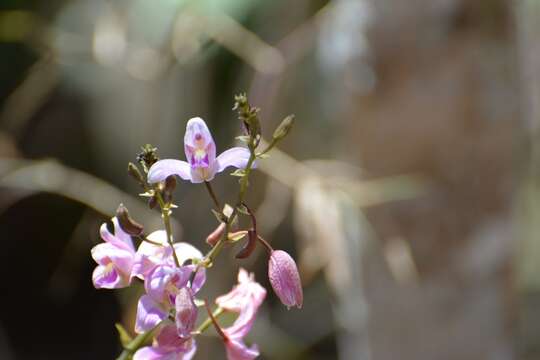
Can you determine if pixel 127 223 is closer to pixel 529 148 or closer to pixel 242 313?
pixel 242 313

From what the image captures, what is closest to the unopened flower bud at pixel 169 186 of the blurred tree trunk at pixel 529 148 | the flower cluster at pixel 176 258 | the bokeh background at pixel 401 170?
the flower cluster at pixel 176 258

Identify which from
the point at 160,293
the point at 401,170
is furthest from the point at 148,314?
the point at 401,170

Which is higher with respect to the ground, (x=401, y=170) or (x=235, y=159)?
(x=235, y=159)

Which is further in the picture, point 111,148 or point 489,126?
point 111,148

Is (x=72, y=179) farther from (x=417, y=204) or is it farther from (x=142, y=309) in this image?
(x=142, y=309)

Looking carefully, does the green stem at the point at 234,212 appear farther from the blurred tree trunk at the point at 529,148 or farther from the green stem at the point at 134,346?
the blurred tree trunk at the point at 529,148

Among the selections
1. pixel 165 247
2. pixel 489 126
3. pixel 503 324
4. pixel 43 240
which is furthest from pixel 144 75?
pixel 43 240

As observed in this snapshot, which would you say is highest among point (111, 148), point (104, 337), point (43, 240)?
point (111, 148)

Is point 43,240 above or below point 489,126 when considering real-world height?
below
